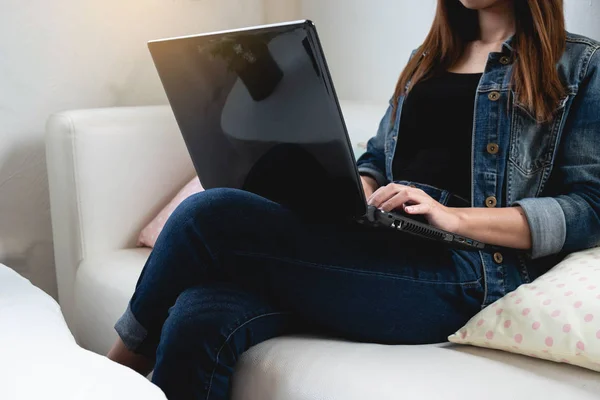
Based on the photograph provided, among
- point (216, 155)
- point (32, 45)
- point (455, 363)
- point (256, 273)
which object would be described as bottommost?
point (455, 363)

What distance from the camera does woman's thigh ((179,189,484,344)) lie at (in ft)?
3.03

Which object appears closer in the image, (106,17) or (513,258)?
(513,258)

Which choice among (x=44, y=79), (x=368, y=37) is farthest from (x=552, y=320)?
(x=44, y=79)

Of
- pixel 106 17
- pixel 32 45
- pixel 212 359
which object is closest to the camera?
pixel 212 359

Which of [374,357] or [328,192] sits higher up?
[328,192]

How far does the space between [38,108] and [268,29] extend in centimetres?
117

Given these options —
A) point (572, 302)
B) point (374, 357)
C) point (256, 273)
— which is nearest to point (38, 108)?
point (256, 273)

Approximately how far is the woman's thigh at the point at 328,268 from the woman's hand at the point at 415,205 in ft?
0.13

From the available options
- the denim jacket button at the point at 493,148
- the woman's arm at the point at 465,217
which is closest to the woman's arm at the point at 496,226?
the woman's arm at the point at 465,217

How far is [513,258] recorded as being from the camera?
103 centimetres

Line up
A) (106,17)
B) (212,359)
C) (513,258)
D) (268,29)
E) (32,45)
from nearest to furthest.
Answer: (268,29)
(212,359)
(513,258)
(32,45)
(106,17)

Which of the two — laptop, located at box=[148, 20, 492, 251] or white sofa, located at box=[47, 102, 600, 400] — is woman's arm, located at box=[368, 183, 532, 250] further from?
white sofa, located at box=[47, 102, 600, 400]

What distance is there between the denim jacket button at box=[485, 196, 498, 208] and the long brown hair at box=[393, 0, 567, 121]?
0.13 metres

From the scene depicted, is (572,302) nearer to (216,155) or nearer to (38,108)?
(216,155)
